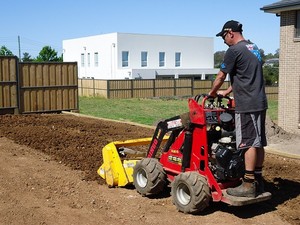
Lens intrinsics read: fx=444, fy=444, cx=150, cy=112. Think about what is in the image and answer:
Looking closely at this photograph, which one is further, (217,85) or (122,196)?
(122,196)

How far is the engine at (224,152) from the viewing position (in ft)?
17.2

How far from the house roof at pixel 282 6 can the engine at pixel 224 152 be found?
417 inches

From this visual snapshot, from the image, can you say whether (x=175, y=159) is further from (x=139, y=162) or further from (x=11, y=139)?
(x=11, y=139)

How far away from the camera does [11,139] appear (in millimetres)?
10836

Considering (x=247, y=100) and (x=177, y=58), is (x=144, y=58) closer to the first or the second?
(x=177, y=58)

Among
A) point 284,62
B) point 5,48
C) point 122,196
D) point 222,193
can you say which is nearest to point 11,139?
point 122,196

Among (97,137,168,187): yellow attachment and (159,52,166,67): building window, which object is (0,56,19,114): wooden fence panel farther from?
(159,52,166,67): building window

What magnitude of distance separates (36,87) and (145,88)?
74.9 ft

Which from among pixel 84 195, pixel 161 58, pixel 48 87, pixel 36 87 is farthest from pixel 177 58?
pixel 84 195

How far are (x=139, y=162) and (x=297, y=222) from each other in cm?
219

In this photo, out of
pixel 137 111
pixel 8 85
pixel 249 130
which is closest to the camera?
pixel 249 130

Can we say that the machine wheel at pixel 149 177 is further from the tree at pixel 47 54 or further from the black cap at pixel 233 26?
the tree at pixel 47 54

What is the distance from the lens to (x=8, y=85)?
57.7ft

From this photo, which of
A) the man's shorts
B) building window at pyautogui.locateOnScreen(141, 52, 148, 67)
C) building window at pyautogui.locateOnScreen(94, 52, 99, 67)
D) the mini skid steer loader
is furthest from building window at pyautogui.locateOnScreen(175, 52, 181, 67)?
the man's shorts
